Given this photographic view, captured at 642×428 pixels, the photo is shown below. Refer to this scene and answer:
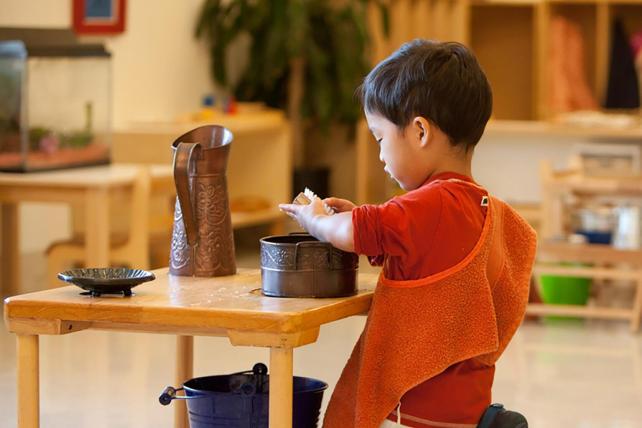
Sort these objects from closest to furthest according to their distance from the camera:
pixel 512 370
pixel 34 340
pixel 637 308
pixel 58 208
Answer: pixel 34 340, pixel 512 370, pixel 637 308, pixel 58 208

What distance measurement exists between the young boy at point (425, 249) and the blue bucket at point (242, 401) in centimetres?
11

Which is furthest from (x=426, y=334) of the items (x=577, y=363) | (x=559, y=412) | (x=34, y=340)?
(x=577, y=363)

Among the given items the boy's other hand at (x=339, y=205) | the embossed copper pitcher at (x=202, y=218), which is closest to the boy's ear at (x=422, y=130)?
the boy's other hand at (x=339, y=205)

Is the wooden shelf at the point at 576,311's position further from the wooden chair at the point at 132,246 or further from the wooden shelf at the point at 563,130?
the wooden shelf at the point at 563,130

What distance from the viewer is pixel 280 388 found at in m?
1.97

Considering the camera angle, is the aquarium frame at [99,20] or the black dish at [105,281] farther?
the aquarium frame at [99,20]

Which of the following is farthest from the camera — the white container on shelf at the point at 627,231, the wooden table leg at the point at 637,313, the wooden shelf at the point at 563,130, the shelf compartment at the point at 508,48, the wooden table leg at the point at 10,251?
the shelf compartment at the point at 508,48

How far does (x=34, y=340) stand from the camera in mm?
2094

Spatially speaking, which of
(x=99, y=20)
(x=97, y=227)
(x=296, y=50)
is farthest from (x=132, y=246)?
(x=296, y=50)

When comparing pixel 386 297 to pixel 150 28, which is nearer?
pixel 386 297

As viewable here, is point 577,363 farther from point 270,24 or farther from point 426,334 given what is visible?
point 270,24

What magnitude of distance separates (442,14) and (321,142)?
118 centimetres

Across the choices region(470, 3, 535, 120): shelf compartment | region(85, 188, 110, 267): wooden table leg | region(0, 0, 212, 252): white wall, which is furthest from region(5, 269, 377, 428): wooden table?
region(470, 3, 535, 120): shelf compartment

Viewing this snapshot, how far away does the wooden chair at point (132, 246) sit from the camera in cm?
521
